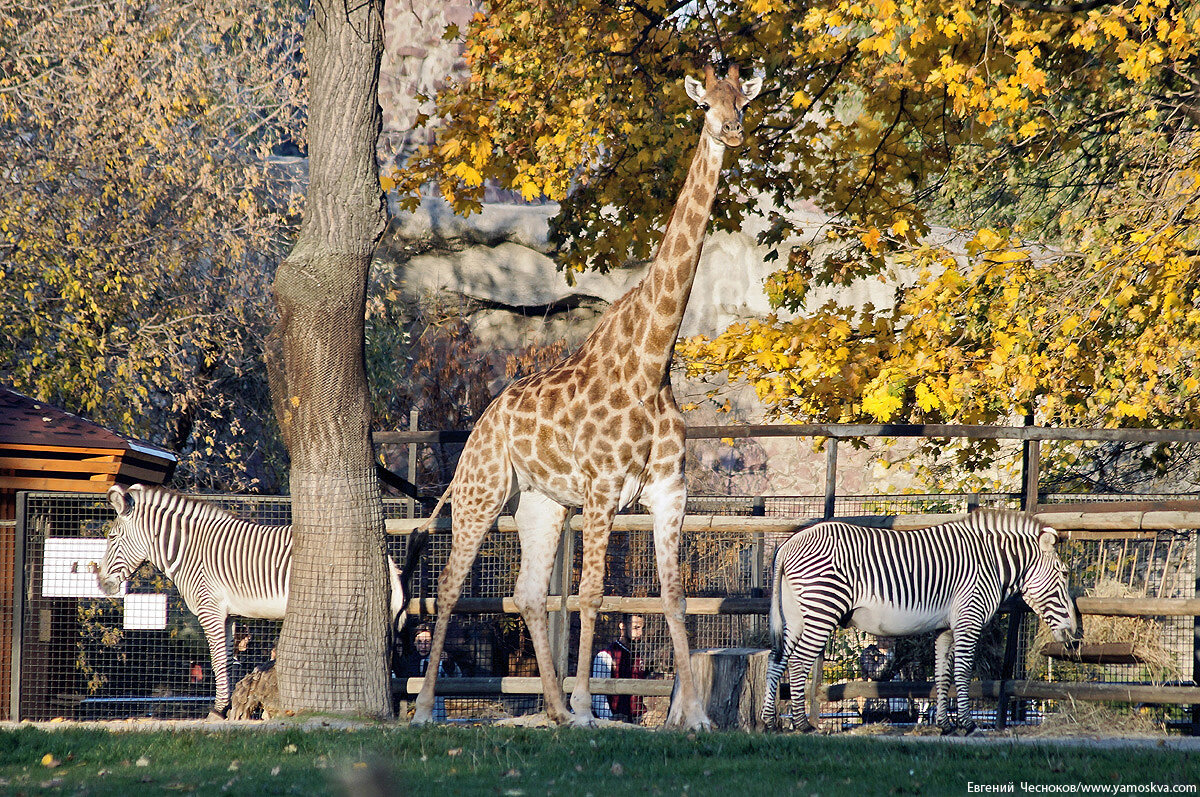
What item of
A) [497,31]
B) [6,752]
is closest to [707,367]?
[497,31]

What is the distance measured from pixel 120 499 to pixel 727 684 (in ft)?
16.7

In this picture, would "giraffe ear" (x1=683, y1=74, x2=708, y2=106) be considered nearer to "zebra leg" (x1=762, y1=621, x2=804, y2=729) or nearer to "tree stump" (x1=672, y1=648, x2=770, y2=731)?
"tree stump" (x1=672, y1=648, x2=770, y2=731)

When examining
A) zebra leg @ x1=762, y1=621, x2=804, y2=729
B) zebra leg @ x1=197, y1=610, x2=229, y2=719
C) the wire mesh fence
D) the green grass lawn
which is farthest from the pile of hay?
zebra leg @ x1=197, y1=610, x2=229, y2=719

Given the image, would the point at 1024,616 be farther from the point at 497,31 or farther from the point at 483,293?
the point at 483,293

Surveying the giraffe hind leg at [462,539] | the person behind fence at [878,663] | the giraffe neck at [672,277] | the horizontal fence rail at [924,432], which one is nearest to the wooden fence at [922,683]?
the horizontal fence rail at [924,432]

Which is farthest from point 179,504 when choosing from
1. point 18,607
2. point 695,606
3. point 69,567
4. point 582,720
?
point 695,606

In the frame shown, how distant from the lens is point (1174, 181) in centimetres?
1076

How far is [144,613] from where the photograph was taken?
929 cm

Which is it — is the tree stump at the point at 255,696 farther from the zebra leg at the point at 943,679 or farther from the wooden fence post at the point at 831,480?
the zebra leg at the point at 943,679

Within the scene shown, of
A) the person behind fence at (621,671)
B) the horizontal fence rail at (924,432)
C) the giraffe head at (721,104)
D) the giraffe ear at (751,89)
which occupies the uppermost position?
the giraffe ear at (751,89)

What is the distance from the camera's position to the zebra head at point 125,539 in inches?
389

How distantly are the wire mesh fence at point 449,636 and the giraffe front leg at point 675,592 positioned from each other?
2.12 m

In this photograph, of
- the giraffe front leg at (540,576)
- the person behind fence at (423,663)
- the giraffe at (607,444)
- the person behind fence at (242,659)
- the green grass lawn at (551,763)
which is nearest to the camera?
the green grass lawn at (551,763)

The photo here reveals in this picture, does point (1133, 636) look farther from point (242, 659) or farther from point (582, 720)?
point (242, 659)
